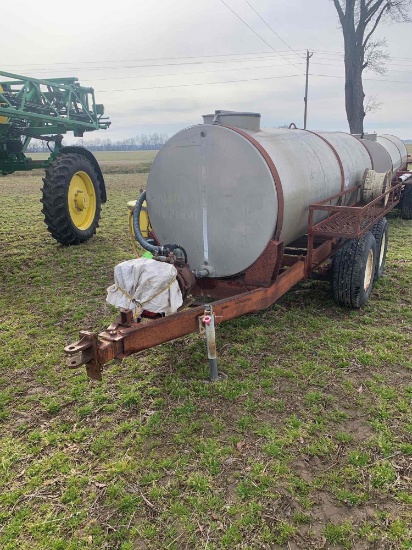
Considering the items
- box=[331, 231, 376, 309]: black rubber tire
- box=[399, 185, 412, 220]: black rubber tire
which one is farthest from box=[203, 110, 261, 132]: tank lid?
box=[399, 185, 412, 220]: black rubber tire

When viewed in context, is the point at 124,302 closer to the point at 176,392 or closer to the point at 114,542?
the point at 176,392

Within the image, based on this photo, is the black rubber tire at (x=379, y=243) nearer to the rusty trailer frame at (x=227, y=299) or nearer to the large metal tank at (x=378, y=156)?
the rusty trailer frame at (x=227, y=299)

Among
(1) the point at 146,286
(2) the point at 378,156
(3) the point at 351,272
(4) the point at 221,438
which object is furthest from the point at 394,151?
(4) the point at 221,438

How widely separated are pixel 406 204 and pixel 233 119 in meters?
8.90

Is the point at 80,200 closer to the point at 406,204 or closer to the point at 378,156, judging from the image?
the point at 378,156

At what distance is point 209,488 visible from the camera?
2.86 m

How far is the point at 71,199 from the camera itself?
856 centimetres

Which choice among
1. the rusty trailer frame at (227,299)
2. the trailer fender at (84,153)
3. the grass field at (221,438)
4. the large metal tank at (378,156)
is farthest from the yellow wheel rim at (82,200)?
the large metal tank at (378,156)

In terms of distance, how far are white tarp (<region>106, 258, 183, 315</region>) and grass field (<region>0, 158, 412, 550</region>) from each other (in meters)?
0.84

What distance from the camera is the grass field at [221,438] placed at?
102 inches

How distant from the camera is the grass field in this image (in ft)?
8.51

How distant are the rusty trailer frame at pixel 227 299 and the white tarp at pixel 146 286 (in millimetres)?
152

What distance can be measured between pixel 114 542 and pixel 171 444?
85 centimetres

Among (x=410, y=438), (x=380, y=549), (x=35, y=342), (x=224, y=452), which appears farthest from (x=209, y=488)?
(x=35, y=342)
